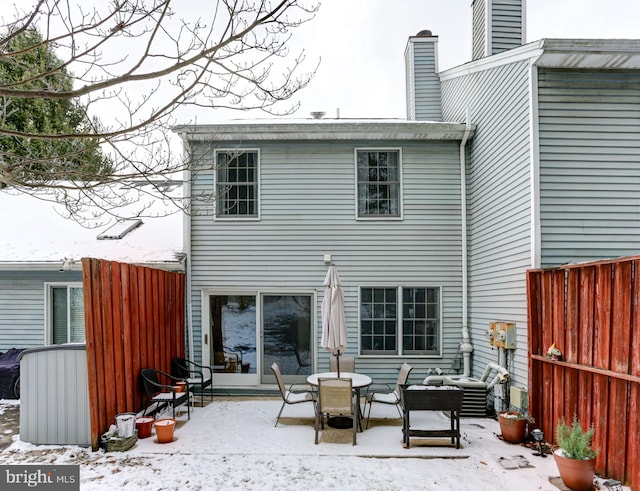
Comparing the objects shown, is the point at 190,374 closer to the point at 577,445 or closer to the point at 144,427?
the point at 144,427

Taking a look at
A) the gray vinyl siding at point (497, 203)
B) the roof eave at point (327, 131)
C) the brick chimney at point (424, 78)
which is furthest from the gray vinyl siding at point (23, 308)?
the brick chimney at point (424, 78)

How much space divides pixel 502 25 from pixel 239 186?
5.89 metres

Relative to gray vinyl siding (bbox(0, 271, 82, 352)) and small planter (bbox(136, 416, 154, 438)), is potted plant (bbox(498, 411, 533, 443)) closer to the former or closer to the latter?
small planter (bbox(136, 416, 154, 438))

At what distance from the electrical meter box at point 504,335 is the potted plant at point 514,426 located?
3.44 feet

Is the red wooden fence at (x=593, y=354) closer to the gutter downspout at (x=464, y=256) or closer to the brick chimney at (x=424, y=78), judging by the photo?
the gutter downspout at (x=464, y=256)

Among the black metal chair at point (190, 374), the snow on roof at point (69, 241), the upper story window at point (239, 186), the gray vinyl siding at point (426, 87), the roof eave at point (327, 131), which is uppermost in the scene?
the gray vinyl siding at point (426, 87)

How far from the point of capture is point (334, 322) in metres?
6.59

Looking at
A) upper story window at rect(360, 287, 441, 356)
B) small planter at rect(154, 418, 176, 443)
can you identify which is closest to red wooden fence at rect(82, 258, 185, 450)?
small planter at rect(154, 418, 176, 443)

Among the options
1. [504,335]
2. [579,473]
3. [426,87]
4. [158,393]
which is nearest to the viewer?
[579,473]

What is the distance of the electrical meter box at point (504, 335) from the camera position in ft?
21.0

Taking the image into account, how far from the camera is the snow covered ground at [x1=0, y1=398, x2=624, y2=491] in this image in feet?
14.9

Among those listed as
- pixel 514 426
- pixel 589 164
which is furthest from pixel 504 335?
pixel 589 164

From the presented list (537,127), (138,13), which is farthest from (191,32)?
(537,127)

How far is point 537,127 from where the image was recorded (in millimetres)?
5926
